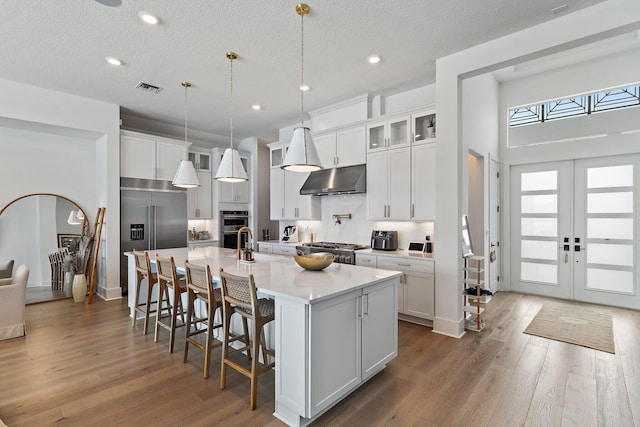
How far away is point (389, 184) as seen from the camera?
4461 millimetres

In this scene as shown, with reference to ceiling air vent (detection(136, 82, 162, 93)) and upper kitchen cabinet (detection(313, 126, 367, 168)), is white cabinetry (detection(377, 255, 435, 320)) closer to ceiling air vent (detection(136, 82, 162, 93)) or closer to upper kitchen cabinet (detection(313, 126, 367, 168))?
upper kitchen cabinet (detection(313, 126, 367, 168))

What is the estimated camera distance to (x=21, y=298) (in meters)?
3.55

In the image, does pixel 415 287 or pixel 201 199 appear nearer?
pixel 415 287

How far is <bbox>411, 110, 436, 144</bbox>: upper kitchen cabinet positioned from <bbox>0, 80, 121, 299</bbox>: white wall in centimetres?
481

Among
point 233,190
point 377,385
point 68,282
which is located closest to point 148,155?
point 233,190

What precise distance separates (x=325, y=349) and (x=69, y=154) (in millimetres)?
5759

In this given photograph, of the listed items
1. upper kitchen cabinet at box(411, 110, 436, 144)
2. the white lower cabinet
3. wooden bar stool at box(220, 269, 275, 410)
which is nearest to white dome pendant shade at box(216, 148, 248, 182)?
wooden bar stool at box(220, 269, 275, 410)

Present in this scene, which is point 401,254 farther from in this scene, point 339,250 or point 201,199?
Answer: point 201,199

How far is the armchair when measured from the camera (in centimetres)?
342

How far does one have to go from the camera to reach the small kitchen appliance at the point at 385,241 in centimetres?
454

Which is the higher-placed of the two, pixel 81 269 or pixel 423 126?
pixel 423 126

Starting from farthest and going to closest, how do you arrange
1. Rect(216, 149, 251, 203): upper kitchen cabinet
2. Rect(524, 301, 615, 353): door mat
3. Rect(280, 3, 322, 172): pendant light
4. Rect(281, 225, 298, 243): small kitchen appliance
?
Rect(216, 149, 251, 203): upper kitchen cabinet, Rect(281, 225, 298, 243): small kitchen appliance, Rect(524, 301, 615, 353): door mat, Rect(280, 3, 322, 172): pendant light

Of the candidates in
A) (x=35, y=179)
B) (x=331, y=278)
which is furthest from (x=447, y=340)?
(x=35, y=179)

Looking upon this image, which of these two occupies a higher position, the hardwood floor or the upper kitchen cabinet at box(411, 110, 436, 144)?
the upper kitchen cabinet at box(411, 110, 436, 144)
